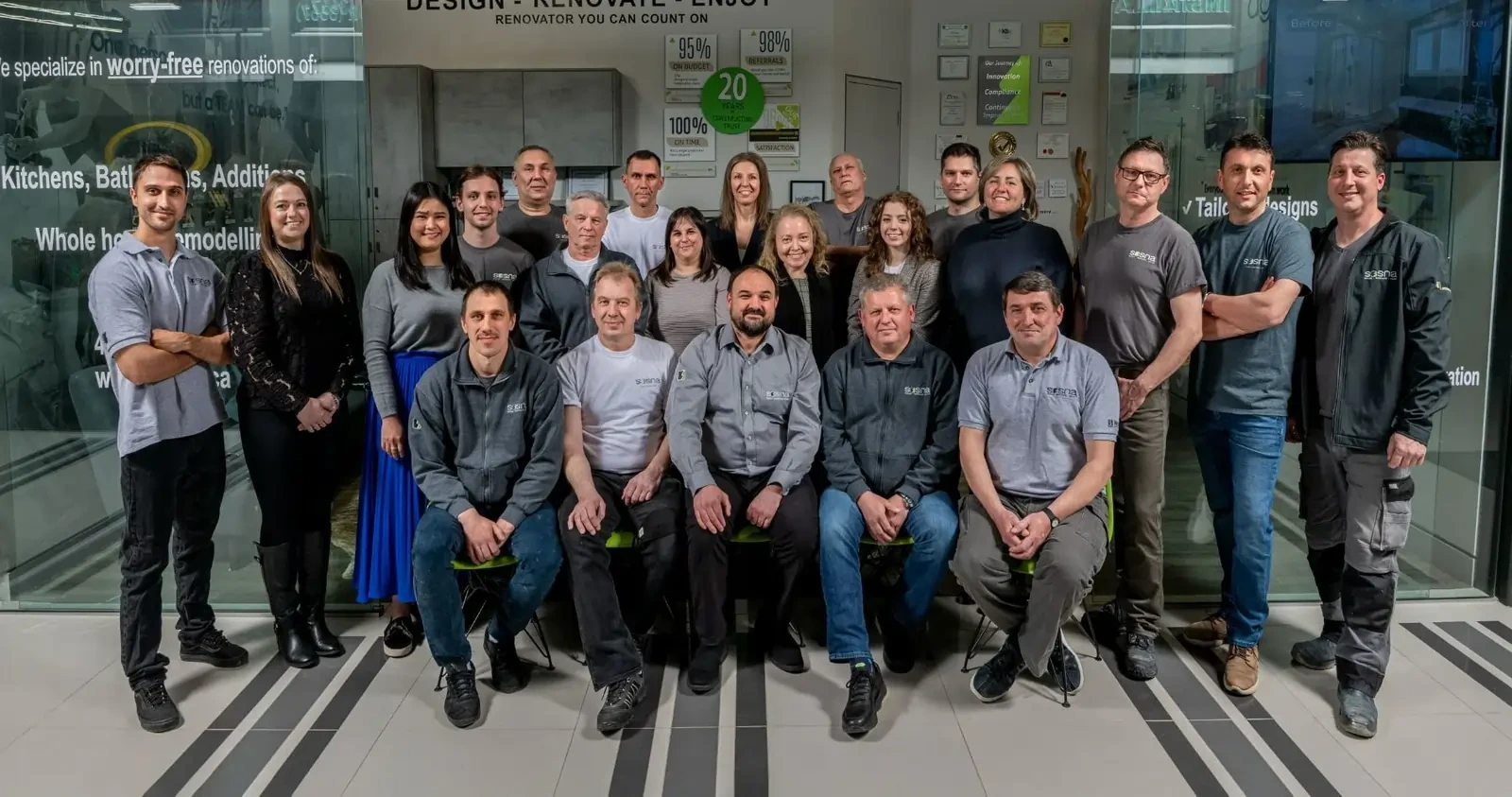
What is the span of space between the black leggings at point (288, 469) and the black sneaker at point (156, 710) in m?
0.47

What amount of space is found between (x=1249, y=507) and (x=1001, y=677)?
0.82 metres

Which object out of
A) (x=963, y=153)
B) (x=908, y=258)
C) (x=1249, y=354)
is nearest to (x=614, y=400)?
(x=908, y=258)

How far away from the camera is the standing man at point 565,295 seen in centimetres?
358

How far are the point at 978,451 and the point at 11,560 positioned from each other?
316cm

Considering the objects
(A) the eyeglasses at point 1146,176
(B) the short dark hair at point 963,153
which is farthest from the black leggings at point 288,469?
(A) the eyeglasses at point 1146,176

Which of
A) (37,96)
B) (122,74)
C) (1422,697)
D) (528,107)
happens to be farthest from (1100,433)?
(528,107)

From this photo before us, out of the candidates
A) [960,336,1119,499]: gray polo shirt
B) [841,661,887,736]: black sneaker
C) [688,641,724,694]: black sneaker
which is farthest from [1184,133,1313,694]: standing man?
[688,641,724,694]: black sneaker

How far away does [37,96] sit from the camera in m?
3.73

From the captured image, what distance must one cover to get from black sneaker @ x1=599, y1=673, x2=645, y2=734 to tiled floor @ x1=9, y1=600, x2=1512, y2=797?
4 cm

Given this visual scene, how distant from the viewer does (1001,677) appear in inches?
124

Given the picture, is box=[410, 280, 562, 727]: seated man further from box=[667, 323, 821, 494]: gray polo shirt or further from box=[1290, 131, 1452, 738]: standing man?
box=[1290, 131, 1452, 738]: standing man

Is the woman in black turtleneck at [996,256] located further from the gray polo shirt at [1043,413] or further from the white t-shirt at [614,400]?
the white t-shirt at [614,400]

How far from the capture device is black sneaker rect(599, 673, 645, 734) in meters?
2.93

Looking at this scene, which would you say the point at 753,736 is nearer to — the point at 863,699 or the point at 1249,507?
the point at 863,699
